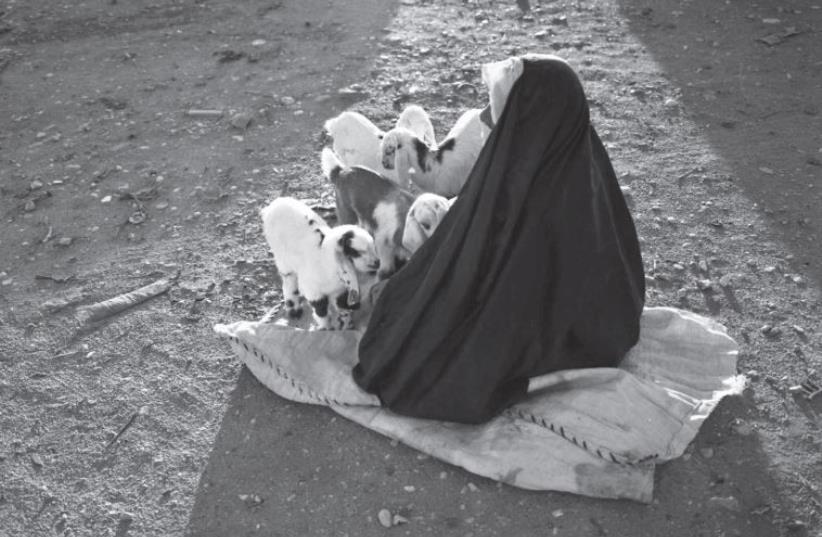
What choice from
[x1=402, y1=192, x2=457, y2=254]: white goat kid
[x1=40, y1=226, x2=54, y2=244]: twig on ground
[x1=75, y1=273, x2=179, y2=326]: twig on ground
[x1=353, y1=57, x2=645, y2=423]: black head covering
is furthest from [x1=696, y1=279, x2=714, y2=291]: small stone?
[x1=40, y1=226, x2=54, y2=244]: twig on ground

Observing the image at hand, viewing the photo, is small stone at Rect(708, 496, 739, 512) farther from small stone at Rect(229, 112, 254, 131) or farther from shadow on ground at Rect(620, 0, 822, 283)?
small stone at Rect(229, 112, 254, 131)

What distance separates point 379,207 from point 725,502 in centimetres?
244

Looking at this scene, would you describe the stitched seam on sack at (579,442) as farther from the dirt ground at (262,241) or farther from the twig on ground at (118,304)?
the twig on ground at (118,304)

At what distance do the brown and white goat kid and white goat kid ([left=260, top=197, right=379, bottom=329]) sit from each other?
0.29 metres

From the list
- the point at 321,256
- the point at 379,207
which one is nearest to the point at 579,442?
the point at 321,256

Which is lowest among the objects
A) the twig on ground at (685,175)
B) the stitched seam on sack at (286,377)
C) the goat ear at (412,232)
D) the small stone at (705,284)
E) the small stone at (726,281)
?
the stitched seam on sack at (286,377)

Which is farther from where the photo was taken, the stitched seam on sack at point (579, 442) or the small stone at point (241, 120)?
the small stone at point (241, 120)

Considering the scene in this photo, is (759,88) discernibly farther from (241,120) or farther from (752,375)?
(241,120)

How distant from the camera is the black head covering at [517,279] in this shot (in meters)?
3.49

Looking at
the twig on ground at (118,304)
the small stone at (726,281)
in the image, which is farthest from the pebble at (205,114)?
the small stone at (726,281)

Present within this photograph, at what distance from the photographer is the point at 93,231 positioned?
19.1ft

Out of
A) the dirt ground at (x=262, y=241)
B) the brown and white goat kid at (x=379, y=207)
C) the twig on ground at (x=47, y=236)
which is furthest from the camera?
the twig on ground at (x=47, y=236)

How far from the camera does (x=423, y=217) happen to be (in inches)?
167

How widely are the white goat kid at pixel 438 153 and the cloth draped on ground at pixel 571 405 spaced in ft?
4.50
